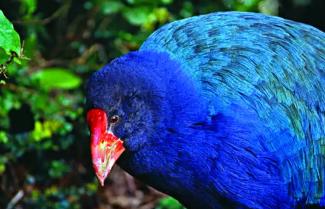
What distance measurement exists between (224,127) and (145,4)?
1.59m

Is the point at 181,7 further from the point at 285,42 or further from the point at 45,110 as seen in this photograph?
the point at 285,42

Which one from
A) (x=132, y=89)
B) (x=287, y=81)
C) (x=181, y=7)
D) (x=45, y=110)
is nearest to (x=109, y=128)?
(x=132, y=89)

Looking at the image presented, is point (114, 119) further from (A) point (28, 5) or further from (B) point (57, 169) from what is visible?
(B) point (57, 169)

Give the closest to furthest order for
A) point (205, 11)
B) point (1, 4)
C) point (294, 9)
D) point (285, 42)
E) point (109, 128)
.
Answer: point (109, 128) < point (285, 42) < point (1, 4) < point (205, 11) < point (294, 9)

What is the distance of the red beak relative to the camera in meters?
3.49

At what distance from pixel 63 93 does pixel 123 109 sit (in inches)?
79.0

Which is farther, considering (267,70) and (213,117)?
(267,70)

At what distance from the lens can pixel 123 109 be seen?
11.6ft

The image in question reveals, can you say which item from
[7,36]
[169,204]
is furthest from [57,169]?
[7,36]

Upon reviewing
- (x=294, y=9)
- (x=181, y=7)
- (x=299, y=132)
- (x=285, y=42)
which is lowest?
(x=294, y=9)

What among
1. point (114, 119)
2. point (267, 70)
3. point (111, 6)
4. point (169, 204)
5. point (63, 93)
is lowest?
point (169, 204)

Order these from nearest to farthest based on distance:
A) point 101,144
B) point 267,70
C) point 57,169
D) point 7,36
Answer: point 7,36
point 101,144
point 267,70
point 57,169

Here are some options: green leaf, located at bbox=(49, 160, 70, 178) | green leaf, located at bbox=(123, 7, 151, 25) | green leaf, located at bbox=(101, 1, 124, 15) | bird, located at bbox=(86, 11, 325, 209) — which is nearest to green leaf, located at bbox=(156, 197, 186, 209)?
green leaf, located at bbox=(49, 160, 70, 178)

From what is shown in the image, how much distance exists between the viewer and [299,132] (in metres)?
3.72
